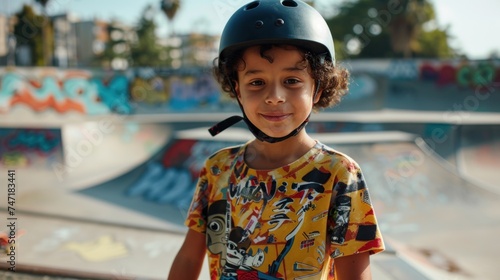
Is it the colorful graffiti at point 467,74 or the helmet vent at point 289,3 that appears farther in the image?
the colorful graffiti at point 467,74

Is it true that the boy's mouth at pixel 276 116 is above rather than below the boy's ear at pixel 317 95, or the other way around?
below

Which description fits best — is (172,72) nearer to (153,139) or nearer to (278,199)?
(153,139)

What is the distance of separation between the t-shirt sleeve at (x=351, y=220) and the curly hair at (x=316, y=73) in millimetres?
422

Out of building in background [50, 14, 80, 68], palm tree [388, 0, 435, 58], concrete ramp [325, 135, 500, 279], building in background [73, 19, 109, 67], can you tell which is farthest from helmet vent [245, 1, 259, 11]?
building in background [73, 19, 109, 67]

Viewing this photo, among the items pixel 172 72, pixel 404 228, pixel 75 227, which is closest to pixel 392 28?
pixel 172 72

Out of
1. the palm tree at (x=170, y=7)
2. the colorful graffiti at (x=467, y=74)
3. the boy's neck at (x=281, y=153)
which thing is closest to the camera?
the boy's neck at (x=281, y=153)

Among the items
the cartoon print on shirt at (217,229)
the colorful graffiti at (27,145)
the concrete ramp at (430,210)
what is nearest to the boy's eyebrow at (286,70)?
the cartoon print on shirt at (217,229)

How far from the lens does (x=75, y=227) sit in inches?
248

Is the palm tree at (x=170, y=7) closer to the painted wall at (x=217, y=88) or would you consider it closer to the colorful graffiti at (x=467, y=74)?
the painted wall at (x=217, y=88)

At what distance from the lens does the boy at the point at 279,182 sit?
1.45m

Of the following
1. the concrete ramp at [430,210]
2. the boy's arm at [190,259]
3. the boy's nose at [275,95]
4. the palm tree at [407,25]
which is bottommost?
the concrete ramp at [430,210]

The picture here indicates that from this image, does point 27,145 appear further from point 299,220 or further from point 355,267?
point 355,267

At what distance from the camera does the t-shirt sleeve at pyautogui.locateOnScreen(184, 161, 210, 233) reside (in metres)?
1.72

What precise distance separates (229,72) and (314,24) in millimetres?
412
